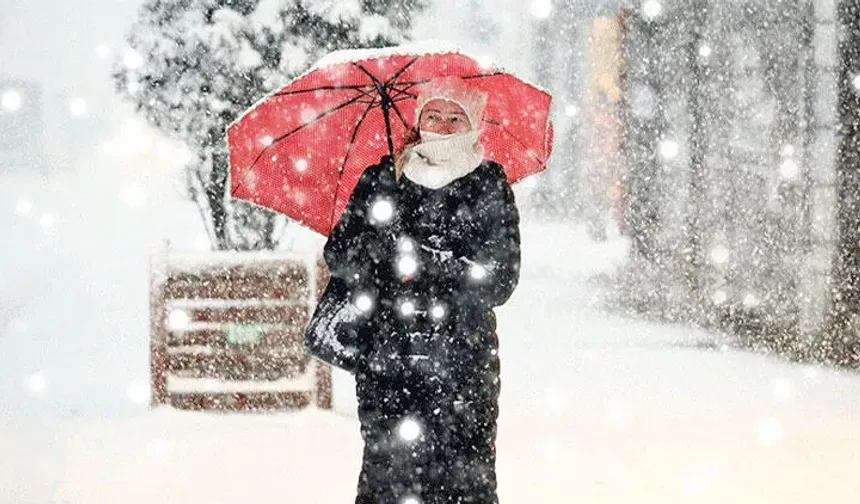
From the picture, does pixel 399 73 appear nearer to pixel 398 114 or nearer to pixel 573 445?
pixel 398 114

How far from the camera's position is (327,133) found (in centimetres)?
430

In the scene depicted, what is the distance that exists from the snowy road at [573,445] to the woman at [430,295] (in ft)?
7.05

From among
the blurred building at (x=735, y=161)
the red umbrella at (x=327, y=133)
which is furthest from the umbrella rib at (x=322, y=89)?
the blurred building at (x=735, y=161)

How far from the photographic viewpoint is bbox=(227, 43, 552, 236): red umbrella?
4.27 metres

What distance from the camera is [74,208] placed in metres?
26.2

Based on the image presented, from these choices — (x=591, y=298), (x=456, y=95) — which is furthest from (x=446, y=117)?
(x=591, y=298)

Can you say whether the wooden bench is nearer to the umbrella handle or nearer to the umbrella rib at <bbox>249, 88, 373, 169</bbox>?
the umbrella rib at <bbox>249, 88, 373, 169</bbox>

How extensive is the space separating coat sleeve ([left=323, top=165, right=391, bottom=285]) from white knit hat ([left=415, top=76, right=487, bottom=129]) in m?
0.29

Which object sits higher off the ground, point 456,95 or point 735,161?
point 456,95

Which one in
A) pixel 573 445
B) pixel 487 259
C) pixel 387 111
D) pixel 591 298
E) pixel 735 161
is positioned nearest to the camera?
pixel 487 259

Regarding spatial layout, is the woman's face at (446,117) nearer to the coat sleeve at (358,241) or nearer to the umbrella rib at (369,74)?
the coat sleeve at (358,241)

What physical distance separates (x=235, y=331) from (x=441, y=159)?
5.23 meters

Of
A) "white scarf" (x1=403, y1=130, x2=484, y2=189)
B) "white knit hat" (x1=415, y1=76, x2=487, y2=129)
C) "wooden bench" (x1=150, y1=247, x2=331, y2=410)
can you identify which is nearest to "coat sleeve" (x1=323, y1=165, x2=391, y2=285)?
"white scarf" (x1=403, y1=130, x2=484, y2=189)

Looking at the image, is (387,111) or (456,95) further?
(387,111)
